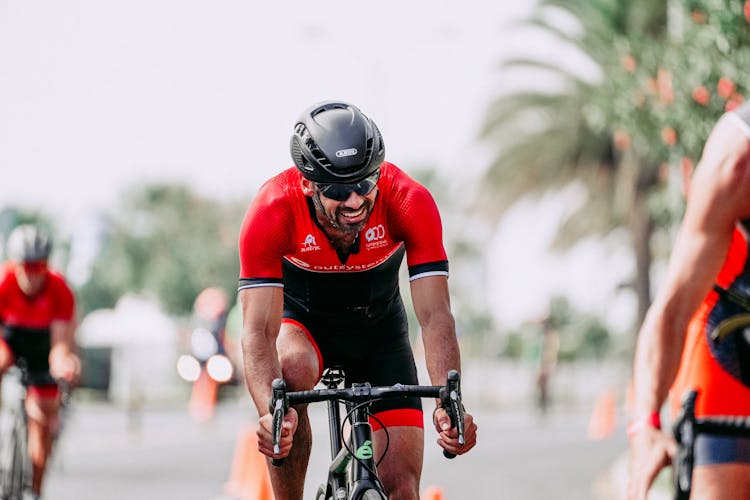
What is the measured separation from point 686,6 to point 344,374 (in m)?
5.35

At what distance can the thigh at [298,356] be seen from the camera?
4883 millimetres

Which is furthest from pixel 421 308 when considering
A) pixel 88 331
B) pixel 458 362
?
pixel 88 331

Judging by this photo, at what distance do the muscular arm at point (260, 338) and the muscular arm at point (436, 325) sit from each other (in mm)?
516

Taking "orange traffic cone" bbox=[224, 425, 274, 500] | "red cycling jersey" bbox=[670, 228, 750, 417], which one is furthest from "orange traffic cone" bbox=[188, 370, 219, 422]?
"red cycling jersey" bbox=[670, 228, 750, 417]

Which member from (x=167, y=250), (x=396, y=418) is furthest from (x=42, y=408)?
(x=167, y=250)

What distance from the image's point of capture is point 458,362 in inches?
185

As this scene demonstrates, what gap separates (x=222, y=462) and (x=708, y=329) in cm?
1319

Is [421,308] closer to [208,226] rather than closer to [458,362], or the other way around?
[458,362]

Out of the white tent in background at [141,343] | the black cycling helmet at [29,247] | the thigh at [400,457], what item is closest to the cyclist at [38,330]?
the black cycling helmet at [29,247]

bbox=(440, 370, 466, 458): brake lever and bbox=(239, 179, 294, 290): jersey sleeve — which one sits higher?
bbox=(239, 179, 294, 290): jersey sleeve

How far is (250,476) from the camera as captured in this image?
11070 millimetres

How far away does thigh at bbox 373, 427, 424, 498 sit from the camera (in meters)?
4.79

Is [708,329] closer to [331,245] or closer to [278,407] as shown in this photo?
[278,407]

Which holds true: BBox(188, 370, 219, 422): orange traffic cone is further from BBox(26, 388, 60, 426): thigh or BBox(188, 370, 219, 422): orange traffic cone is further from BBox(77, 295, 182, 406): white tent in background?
BBox(26, 388, 60, 426): thigh
